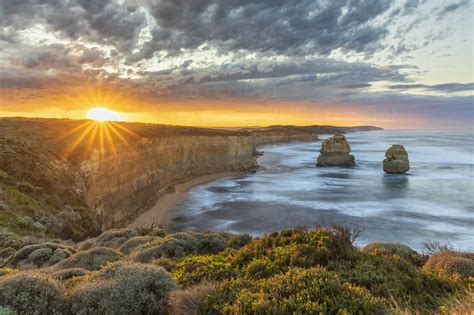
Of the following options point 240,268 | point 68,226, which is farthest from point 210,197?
point 240,268

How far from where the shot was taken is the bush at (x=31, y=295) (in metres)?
5.60

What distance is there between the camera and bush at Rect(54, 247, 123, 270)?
36.8 feet

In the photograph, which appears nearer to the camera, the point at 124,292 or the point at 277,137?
the point at 124,292

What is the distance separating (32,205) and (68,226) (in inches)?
97.9

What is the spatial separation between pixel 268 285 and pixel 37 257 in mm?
10468

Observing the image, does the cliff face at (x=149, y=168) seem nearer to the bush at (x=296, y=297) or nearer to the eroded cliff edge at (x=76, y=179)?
the eroded cliff edge at (x=76, y=179)

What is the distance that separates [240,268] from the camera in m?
8.30

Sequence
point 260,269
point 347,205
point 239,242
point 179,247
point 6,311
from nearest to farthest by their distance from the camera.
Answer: point 6,311 < point 260,269 < point 179,247 < point 239,242 < point 347,205

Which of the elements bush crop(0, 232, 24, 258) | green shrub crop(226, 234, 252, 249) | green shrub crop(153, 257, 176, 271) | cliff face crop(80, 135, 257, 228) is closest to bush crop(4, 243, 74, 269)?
bush crop(0, 232, 24, 258)

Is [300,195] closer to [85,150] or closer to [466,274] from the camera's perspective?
[85,150]

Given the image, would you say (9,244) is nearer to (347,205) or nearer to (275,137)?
(347,205)

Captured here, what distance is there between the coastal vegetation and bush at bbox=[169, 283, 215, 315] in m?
0.02

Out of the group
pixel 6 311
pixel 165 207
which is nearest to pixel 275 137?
pixel 165 207

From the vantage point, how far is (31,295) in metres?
5.77
